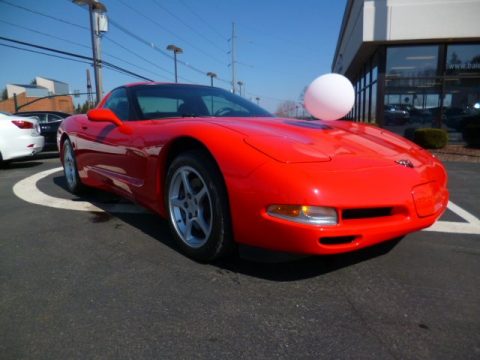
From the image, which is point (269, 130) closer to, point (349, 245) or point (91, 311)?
point (349, 245)

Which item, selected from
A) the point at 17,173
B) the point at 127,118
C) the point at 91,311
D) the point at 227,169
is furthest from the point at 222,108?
the point at 17,173

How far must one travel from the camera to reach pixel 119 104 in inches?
138

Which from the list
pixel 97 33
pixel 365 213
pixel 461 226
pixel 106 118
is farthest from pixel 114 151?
pixel 97 33

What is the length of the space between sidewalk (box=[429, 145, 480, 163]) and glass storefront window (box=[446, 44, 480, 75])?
3.34m

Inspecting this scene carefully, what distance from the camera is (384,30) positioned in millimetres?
12047

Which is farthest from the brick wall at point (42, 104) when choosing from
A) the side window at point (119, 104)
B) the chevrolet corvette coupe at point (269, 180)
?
the chevrolet corvette coupe at point (269, 180)

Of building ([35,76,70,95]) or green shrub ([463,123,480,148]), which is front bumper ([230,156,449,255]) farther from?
building ([35,76,70,95])

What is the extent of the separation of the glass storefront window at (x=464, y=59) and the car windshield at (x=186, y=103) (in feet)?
39.2

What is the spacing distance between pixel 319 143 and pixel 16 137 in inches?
265

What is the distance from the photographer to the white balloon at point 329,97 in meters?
6.05

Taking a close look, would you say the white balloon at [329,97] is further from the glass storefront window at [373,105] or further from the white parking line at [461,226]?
the glass storefront window at [373,105]

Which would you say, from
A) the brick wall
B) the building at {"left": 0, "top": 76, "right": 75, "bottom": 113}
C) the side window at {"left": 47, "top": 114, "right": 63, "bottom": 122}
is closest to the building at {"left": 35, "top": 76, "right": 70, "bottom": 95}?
the building at {"left": 0, "top": 76, "right": 75, "bottom": 113}

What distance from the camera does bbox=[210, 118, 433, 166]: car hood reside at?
6.71ft

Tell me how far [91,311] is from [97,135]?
2.05m
